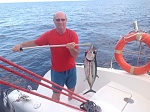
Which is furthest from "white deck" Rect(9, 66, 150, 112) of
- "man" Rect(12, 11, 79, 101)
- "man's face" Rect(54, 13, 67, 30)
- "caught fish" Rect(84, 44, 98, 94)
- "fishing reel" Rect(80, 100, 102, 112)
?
"man's face" Rect(54, 13, 67, 30)

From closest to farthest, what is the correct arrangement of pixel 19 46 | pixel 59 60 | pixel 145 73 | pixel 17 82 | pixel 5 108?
1. pixel 5 108
2. pixel 19 46
3. pixel 59 60
4. pixel 145 73
5. pixel 17 82

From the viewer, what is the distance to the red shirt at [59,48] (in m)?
3.04

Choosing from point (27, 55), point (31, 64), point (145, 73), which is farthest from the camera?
point (27, 55)

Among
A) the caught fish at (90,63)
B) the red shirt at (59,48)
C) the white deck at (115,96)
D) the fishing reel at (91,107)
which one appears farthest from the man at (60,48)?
the fishing reel at (91,107)

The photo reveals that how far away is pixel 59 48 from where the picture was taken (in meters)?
3.05

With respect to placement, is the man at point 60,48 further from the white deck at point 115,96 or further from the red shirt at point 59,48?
the white deck at point 115,96

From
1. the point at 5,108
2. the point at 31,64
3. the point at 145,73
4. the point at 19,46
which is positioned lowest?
the point at 31,64

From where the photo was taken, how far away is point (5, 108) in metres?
1.87

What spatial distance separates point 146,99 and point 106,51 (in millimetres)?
5200

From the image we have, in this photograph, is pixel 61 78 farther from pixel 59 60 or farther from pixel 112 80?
pixel 112 80

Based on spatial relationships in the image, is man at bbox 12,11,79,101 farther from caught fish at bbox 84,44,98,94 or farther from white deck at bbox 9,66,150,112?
white deck at bbox 9,66,150,112

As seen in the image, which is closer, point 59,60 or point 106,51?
point 59,60

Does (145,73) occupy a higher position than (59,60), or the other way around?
(59,60)

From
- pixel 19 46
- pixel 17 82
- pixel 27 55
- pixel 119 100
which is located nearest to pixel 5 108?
pixel 19 46
